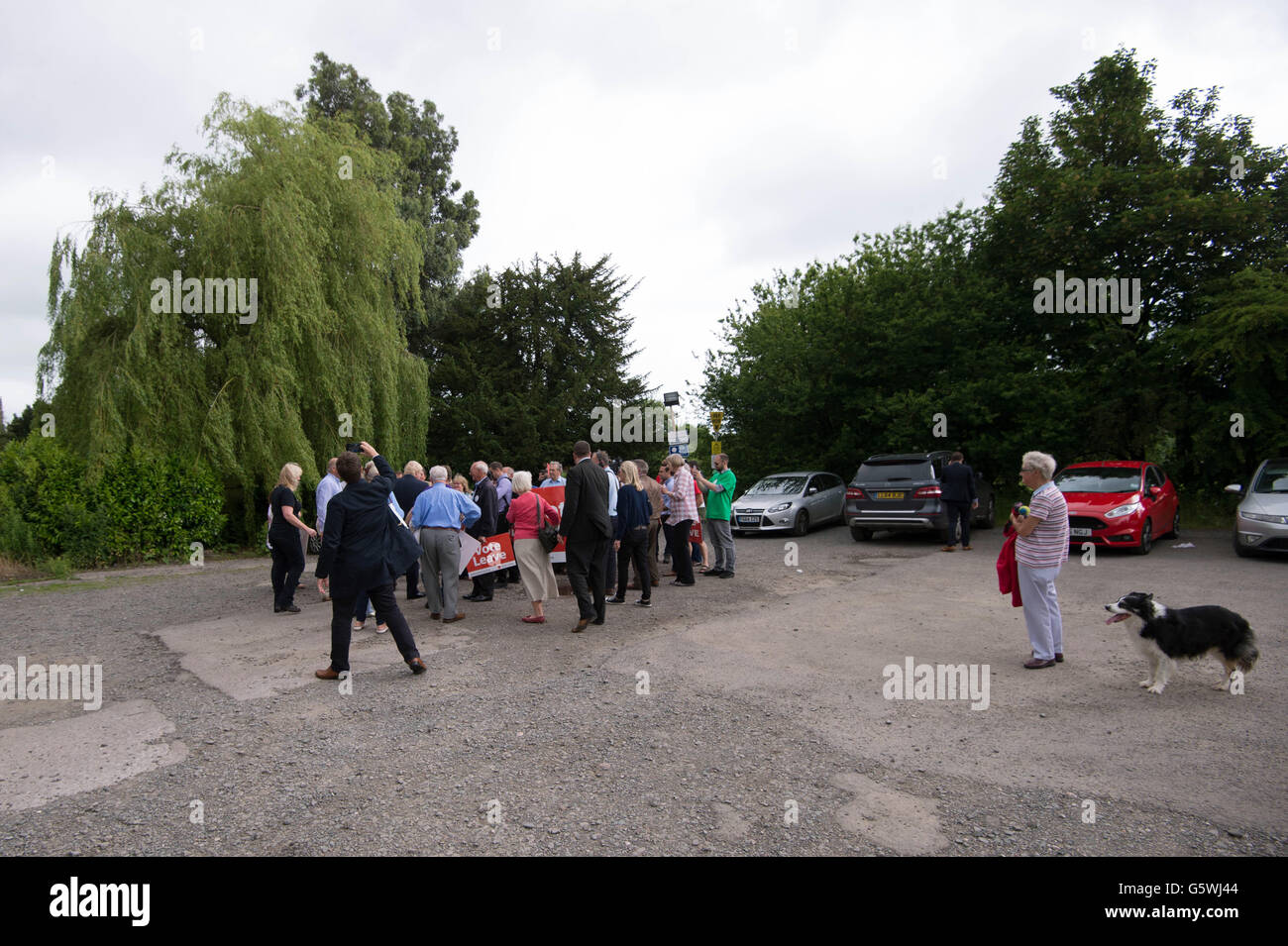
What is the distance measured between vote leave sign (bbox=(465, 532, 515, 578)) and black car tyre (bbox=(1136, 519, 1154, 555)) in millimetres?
11338

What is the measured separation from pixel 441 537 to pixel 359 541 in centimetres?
234

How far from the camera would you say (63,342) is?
47.5ft

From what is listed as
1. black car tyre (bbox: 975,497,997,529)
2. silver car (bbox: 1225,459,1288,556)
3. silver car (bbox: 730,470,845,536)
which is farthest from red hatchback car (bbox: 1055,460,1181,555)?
silver car (bbox: 730,470,845,536)

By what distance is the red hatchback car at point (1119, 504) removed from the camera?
1366 cm

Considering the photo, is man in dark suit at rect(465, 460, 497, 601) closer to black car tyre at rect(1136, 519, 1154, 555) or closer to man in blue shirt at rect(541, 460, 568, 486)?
man in blue shirt at rect(541, 460, 568, 486)

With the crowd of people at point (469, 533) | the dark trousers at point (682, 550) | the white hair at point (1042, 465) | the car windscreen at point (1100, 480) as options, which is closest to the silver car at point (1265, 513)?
the car windscreen at point (1100, 480)

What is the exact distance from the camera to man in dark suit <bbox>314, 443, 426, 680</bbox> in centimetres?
645

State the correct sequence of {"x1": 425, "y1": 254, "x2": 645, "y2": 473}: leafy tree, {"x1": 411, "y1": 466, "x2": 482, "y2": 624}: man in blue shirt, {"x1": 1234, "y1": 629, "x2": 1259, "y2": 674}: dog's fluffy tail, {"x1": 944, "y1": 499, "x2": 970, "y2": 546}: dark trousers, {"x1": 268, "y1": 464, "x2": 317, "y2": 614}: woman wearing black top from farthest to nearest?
{"x1": 425, "y1": 254, "x2": 645, "y2": 473}: leafy tree < {"x1": 944, "y1": 499, "x2": 970, "y2": 546}: dark trousers < {"x1": 268, "y1": 464, "x2": 317, "y2": 614}: woman wearing black top < {"x1": 411, "y1": 466, "x2": 482, "y2": 624}: man in blue shirt < {"x1": 1234, "y1": 629, "x2": 1259, "y2": 674}: dog's fluffy tail

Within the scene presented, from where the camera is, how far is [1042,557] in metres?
6.52

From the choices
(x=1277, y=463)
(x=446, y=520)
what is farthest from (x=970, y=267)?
(x=446, y=520)

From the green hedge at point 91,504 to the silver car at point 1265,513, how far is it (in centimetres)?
1893

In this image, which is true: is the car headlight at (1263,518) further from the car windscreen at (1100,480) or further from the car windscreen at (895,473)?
the car windscreen at (895,473)

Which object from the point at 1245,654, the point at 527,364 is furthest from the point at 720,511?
the point at 527,364

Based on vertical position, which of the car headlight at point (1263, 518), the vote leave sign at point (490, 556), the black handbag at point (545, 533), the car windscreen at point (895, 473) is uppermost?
the car windscreen at point (895, 473)
